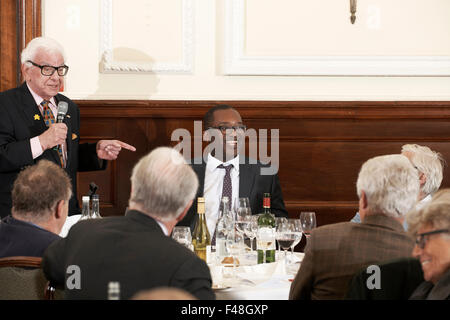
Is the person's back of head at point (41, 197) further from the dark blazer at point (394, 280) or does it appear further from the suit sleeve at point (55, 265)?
the dark blazer at point (394, 280)

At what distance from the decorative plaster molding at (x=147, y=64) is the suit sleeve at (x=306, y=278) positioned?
8.57 ft

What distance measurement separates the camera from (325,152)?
Result: 13.7 ft

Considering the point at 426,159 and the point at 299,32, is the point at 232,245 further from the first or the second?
the point at 299,32

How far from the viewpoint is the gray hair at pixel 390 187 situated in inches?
66.6

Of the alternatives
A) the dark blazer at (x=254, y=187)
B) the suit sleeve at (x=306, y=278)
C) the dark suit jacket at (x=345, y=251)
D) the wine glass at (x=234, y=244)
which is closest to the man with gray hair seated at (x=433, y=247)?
the dark suit jacket at (x=345, y=251)

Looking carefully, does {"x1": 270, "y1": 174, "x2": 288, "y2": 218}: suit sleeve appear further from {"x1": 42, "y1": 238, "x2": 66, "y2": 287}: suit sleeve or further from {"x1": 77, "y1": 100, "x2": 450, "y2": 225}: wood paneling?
{"x1": 42, "y1": 238, "x2": 66, "y2": 287}: suit sleeve

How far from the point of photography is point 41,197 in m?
1.95

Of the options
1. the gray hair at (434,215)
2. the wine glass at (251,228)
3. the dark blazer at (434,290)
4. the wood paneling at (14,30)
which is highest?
the wood paneling at (14,30)

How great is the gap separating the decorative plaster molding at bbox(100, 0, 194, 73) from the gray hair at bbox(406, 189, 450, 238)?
2.87m

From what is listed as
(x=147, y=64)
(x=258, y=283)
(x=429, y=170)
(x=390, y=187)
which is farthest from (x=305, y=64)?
(x=390, y=187)

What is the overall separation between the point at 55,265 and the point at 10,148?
1.55 m

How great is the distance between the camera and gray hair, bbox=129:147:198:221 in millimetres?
1575

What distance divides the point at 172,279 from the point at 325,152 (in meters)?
2.91
